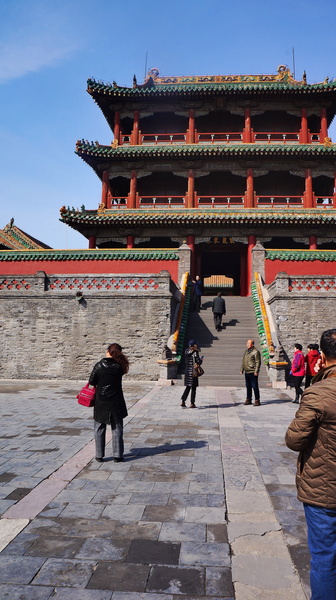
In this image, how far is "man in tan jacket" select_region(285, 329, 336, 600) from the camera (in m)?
2.01

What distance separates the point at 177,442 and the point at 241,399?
13.6 feet

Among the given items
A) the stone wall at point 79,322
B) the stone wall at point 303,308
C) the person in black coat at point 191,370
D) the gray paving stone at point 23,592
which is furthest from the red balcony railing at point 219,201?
the gray paving stone at point 23,592

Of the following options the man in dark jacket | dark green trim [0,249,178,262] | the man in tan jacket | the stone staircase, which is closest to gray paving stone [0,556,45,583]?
the man in tan jacket

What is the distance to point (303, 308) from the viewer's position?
45.4 feet

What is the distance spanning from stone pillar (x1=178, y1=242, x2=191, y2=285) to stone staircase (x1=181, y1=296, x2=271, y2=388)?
5.60 ft

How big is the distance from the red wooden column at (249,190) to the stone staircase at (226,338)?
20.9 ft

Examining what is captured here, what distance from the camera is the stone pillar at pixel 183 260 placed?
1756 centimetres

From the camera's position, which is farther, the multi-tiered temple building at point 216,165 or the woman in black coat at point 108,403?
the multi-tiered temple building at point 216,165

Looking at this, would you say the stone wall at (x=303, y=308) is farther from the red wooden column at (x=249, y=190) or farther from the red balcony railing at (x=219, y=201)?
the red balcony railing at (x=219, y=201)

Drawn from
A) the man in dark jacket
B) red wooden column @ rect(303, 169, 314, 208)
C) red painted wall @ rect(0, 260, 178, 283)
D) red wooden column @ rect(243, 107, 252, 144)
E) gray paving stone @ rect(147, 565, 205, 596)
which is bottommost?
gray paving stone @ rect(147, 565, 205, 596)

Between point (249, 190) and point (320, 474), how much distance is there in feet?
67.9

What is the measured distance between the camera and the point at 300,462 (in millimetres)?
2207

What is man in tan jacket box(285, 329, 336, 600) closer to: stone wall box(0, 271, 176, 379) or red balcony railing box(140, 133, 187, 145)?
stone wall box(0, 271, 176, 379)

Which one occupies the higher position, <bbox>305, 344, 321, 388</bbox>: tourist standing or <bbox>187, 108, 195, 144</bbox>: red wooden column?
<bbox>187, 108, 195, 144</bbox>: red wooden column
